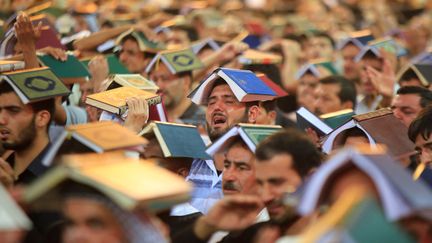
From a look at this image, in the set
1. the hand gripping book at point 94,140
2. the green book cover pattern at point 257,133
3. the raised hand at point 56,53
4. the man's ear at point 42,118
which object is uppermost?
the hand gripping book at point 94,140

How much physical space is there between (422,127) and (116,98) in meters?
1.77

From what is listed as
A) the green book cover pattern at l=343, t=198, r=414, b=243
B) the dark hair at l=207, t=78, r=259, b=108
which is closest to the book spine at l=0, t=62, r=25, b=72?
the dark hair at l=207, t=78, r=259, b=108

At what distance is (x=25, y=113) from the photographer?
19.3 ft

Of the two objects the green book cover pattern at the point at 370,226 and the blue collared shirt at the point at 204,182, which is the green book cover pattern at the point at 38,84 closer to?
the blue collared shirt at the point at 204,182

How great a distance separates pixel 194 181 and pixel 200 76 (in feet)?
11.0

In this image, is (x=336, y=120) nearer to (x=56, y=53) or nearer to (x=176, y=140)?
(x=176, y=140)

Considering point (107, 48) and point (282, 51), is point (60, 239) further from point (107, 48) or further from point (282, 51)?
point (282, 51)

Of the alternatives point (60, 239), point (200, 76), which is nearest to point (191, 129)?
point (60, 239)

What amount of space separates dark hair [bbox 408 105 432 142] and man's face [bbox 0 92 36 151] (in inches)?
80.9

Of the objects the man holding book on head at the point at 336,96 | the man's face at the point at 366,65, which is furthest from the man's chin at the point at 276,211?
the man's face at the point at 366,65

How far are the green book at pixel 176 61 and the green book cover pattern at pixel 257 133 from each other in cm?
299

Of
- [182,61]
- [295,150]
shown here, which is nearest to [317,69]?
[182,61]

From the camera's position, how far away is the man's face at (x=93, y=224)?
3602 mm

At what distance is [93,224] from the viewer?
3621 millimetres
